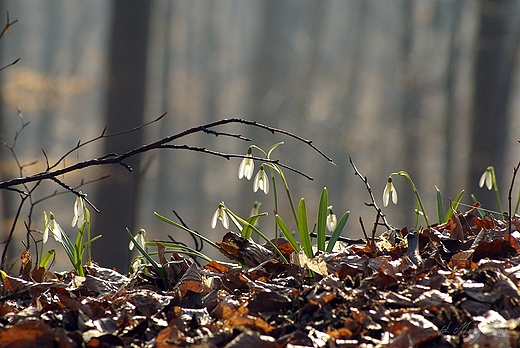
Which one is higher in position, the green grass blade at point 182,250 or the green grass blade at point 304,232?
the green grass blade at point 304,232

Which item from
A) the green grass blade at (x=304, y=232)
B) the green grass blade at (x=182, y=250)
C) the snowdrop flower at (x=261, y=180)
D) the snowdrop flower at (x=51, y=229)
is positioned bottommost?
the green grass blade at (x=182, y=250)

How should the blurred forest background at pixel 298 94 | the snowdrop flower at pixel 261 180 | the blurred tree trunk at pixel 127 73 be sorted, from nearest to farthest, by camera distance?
the snowdrop flower at pixel 261 180, the blurred tree trunk at pixel 127 73, the blurred forest background at pixel 298 94

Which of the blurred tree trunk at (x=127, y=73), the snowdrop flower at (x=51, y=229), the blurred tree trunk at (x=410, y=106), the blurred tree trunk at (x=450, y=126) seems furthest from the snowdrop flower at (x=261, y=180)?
the blurred tree trunk at (x=410, y=106)

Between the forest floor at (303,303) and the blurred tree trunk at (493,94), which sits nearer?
the forest floor at (303,303)

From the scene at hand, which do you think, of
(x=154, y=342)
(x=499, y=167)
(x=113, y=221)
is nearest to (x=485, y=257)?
(x=154, y=342)

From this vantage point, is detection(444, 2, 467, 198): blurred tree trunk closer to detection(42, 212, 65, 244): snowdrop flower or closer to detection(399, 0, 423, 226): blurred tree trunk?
detection(399, 0, 423, 226): blurred tree trunk

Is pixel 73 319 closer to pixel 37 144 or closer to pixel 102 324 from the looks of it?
pixel 102 324

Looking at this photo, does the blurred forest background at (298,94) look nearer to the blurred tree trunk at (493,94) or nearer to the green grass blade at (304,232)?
the blurred tree trunk at (493,94)
